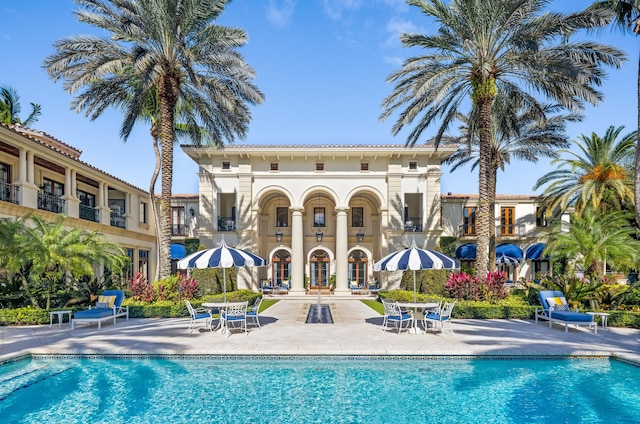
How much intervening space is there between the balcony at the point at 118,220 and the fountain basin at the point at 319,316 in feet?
48.5

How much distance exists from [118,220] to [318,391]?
2224cm

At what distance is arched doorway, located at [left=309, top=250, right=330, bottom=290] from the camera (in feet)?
99.5

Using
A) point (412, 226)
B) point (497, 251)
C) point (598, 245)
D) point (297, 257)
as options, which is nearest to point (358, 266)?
point (412, 226)

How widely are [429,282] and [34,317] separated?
1666 cm

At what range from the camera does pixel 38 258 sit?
14.0 m

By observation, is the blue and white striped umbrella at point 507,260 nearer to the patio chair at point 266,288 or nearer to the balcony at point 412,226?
the balcony at point 412,226

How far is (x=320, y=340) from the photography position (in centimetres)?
1126

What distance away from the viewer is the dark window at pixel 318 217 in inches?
1225

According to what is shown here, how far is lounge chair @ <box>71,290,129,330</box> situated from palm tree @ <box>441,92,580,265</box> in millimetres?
18016

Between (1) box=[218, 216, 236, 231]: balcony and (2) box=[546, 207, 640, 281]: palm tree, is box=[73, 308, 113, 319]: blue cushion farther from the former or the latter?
(2) box=[546, 207, 640, 281]: palm tree

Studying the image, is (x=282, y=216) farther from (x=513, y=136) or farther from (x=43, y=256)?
(x=43, y=256)

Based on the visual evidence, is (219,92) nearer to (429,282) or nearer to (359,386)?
(429,282)

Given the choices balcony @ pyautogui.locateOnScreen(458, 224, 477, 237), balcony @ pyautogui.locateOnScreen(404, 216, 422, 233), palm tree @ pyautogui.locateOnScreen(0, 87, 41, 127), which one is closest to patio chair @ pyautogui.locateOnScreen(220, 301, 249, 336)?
balcony @ pyautogui.locateOnScreen(404, 216, 422, 233)

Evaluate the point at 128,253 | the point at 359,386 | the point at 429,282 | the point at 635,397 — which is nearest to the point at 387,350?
the point at 359,386
